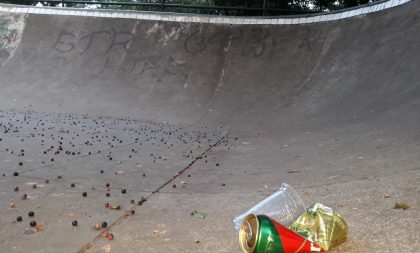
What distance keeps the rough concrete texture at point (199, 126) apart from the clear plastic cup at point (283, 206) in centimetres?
33

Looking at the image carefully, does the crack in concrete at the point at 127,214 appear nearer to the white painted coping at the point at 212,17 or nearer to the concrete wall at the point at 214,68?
the concrete wall at the point at 214,68

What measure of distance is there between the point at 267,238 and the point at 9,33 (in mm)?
15767

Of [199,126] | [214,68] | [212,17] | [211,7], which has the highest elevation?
[211,7]

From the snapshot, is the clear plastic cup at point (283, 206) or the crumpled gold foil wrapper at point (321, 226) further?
the clear plastic cup at point (283, 206)

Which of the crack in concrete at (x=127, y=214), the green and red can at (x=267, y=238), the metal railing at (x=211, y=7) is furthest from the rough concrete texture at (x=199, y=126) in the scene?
the metal railing at (x=211, y=7)

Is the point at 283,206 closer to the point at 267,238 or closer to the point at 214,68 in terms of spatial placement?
the point at 267,238

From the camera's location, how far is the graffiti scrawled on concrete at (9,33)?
14625 millimetres

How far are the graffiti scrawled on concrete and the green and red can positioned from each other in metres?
14.5

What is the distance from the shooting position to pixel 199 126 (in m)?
9.91

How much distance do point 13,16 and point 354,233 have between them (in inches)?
641

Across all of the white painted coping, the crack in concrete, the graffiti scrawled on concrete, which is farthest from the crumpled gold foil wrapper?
the graffiti scrawled on concrete

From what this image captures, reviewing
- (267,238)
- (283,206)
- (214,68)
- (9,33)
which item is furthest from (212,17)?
(267,238)

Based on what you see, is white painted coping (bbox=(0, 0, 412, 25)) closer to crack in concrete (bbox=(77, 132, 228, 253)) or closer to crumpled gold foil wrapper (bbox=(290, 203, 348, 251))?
crack in concrete (bbox=(77, 132, 228, 253))

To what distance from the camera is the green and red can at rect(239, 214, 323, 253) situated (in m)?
2.01
